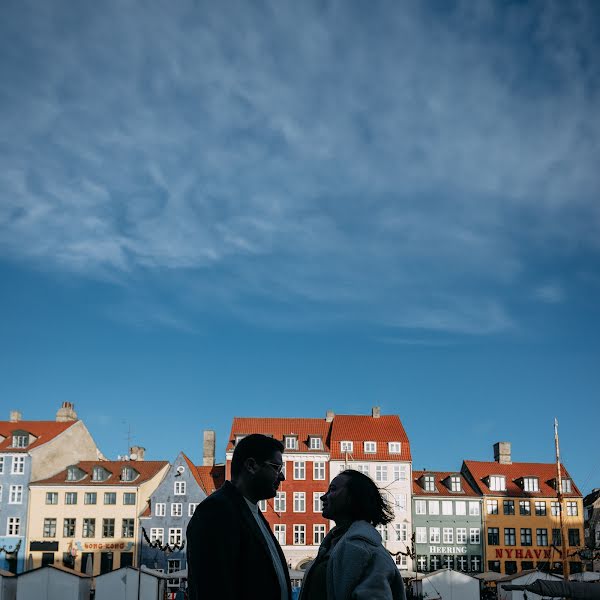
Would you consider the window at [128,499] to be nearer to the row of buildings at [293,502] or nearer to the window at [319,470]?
the row of buildings at [293,502]

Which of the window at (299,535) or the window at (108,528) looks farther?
the window at (299,535)

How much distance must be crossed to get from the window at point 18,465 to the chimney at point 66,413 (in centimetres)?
689

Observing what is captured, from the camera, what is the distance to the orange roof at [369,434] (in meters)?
54.4

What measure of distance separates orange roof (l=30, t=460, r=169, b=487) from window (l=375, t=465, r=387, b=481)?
47.5 ft

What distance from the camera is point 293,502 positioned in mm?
52531

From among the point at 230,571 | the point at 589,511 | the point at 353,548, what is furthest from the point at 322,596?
the point at 589,511

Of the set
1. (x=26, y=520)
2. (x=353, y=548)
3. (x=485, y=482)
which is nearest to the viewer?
(x=353, y=548)

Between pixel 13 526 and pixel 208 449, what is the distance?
559 inches

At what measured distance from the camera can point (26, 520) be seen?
51.0 meters

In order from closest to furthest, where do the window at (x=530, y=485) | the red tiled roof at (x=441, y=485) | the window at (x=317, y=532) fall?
1. the window at (x=317, y=532)
2. the red tiled roof at (x=441, y=485)
3. the window at (x=530, y=485)

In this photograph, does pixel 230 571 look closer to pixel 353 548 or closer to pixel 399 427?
pixel 353 548

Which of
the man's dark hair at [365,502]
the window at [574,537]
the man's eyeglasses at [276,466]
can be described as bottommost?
the window at [574,537]

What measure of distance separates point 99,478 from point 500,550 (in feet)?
87.2

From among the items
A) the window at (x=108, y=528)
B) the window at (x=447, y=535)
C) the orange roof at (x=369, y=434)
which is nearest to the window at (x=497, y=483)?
the window at (x=447, y=535)
